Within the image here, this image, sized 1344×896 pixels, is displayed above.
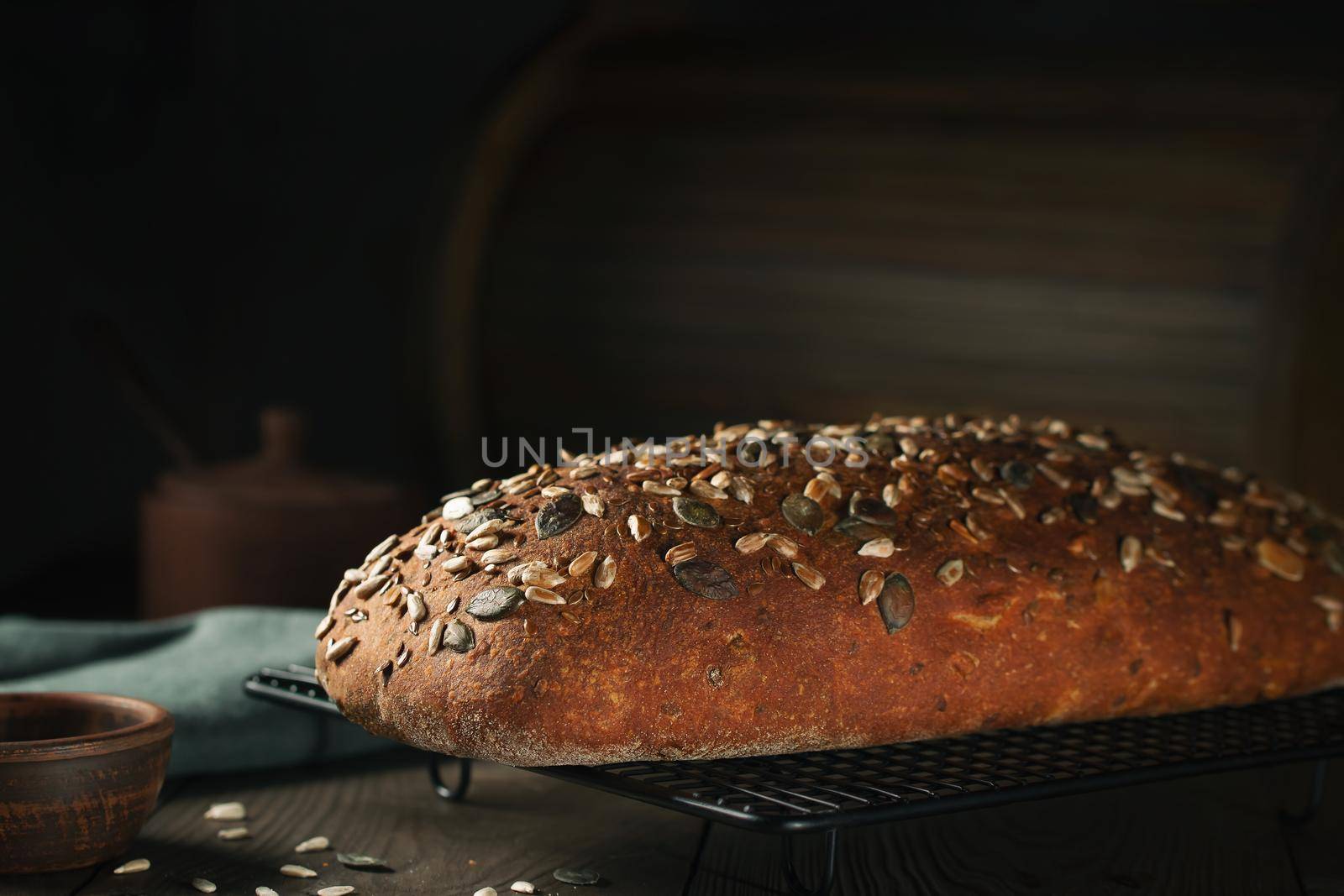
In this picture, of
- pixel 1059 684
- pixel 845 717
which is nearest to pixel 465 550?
pixel 845 717

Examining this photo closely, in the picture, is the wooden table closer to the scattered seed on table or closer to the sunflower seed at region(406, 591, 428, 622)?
the scattered seed on table

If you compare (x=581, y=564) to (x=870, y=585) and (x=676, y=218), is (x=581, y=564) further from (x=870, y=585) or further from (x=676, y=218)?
(x=676, y=218)

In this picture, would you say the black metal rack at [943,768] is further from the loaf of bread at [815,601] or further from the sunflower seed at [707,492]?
the sunflower seed at [707,492]

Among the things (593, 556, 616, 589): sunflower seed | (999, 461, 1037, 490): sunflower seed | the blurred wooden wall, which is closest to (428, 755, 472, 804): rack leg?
(593, 556, 616, 589): sunflower seed

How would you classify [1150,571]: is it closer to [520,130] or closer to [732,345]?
[732,345]

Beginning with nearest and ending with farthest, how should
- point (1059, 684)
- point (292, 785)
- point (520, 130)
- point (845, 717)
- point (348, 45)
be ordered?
point (845, 717), point (1059, 684), point (292, 785), point (520, 130), point (348, 45)

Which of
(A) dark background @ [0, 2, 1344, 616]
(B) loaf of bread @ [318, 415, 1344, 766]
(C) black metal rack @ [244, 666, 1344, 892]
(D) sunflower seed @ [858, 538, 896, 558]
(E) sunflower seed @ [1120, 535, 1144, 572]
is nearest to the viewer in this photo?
(C) black metal rack @ [244, 666, 1344, 892]

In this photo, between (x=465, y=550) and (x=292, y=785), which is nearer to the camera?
(x=465, y=550)
